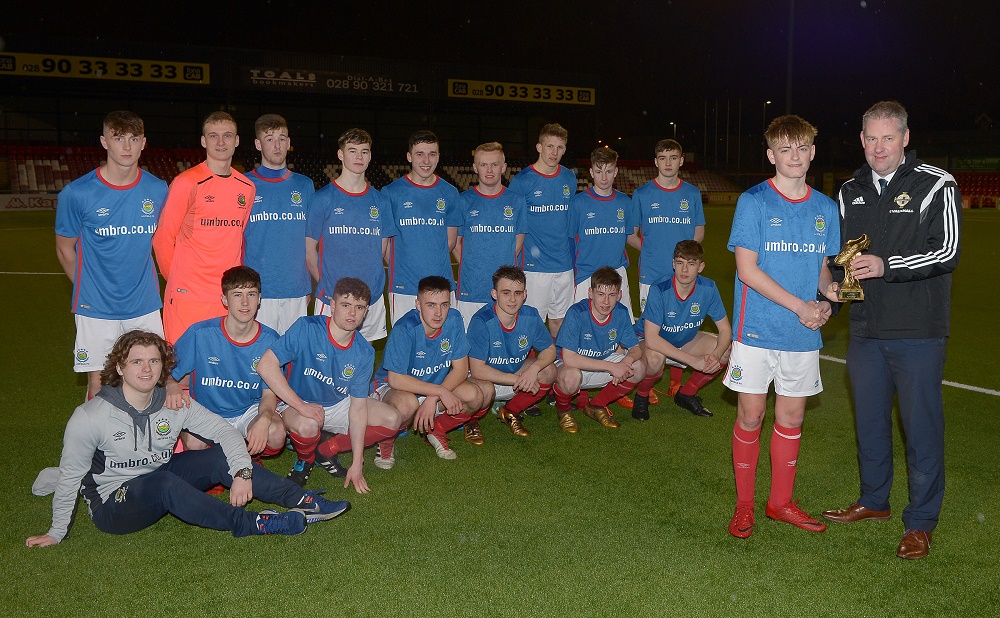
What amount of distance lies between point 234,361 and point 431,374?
54.9 inches

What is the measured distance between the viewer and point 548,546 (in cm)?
410

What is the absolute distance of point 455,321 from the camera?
5609 mm

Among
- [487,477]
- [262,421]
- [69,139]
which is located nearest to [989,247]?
[487,477]

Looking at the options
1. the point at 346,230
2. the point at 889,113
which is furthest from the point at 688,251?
the point at 346,230

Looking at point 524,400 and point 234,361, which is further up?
point 234,361

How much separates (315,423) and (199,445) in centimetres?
76

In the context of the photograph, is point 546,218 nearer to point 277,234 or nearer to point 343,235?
point 343,235

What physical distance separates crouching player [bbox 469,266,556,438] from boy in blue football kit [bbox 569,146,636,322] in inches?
50.1

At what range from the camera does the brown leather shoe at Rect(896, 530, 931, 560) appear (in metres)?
3.93

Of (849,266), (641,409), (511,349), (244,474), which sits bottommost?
(641,409)

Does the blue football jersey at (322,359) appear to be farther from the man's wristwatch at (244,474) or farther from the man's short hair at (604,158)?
the man's short hair at (604,158)

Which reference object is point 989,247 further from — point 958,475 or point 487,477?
point 487,477

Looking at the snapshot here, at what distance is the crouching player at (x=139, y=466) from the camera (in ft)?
12.9

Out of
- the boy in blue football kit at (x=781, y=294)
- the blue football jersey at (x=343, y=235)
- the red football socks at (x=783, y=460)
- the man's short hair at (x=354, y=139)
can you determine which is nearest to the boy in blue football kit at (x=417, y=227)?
the blue football jersey at (x=343, y=235)
